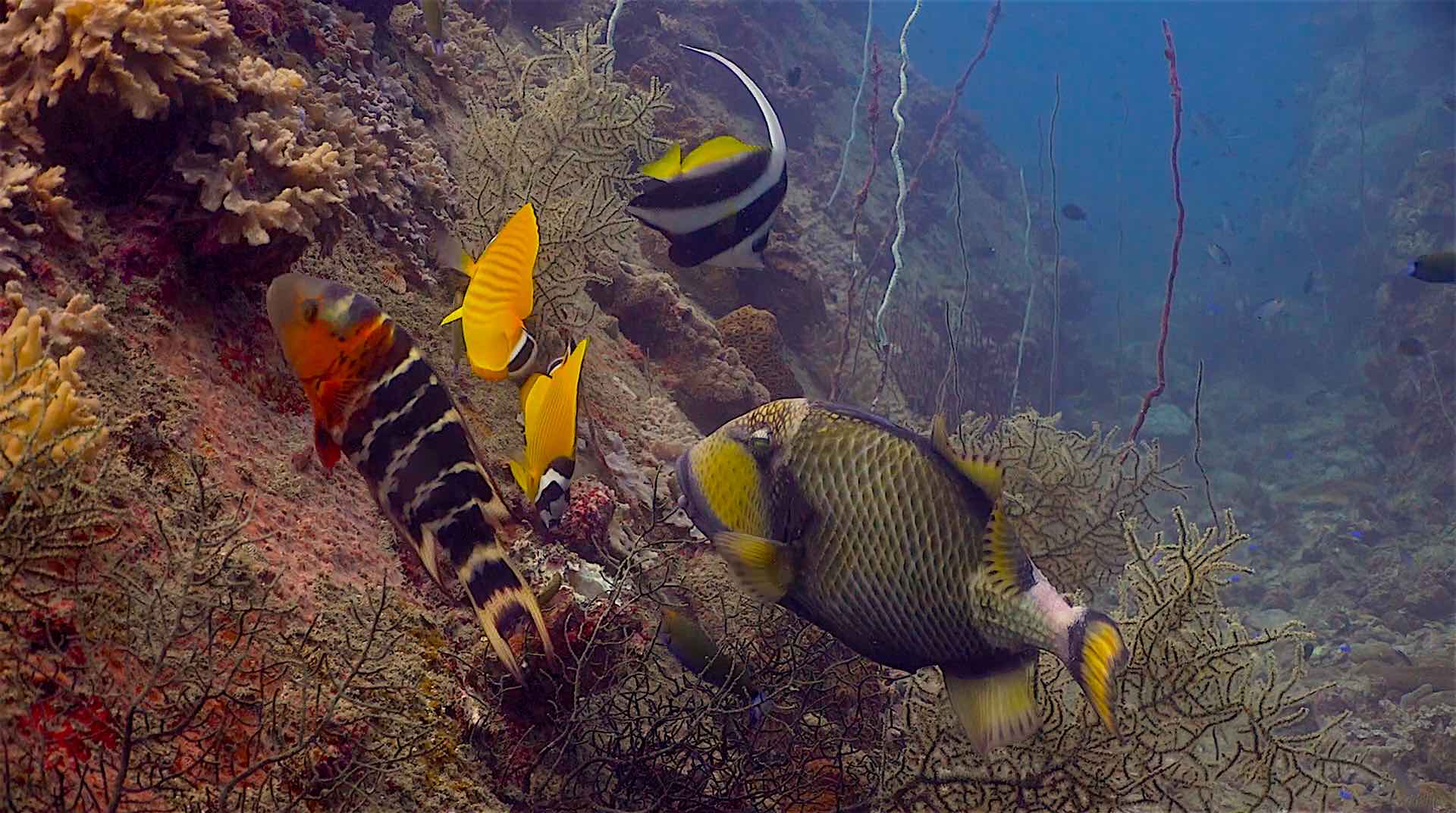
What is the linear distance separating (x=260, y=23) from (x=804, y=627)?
3.52 metres

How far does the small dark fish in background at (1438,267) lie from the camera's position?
27.5ft

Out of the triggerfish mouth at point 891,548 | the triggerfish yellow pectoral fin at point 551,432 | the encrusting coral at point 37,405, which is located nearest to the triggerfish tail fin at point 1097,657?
the triggerfish mouth at point 891,548

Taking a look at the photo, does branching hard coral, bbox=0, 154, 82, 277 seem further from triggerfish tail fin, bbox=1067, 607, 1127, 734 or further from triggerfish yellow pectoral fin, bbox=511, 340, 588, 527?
triggerfish tail fin, bbox=1067, 607, 1127, 734

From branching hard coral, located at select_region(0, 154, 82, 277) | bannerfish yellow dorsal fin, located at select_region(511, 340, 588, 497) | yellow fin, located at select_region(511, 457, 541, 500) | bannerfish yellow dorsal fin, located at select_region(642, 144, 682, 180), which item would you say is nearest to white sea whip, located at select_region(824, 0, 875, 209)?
bannerfish yellow dorsal fin, located at select_region(642, 144, 682, 180)

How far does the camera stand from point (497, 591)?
165 cm

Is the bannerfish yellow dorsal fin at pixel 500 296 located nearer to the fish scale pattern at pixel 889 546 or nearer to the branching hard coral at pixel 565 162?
the fish scale pattern at pixel 889 546

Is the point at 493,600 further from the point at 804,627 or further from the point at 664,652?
the point at 804,627

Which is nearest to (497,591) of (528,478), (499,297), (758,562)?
(758,562)

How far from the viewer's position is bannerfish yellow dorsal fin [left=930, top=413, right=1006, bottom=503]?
1.88m

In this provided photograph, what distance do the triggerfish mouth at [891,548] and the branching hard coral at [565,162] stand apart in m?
2.26

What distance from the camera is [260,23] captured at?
3520 millimetres

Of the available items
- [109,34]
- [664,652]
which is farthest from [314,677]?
[109,34]

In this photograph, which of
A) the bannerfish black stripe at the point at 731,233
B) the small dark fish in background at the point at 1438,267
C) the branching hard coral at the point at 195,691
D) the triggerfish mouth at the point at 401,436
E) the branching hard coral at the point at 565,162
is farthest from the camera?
the small dark fish in background at the point at 1438,267

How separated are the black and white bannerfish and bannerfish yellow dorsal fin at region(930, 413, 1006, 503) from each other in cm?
121
